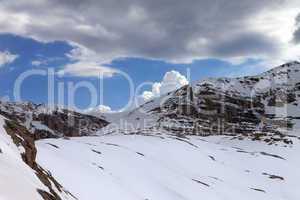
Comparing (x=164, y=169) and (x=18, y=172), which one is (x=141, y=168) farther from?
(x=18, y=172)

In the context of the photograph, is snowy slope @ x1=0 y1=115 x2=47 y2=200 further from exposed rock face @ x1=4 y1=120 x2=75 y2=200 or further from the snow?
the snow

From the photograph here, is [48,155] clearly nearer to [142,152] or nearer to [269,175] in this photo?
[142,152]

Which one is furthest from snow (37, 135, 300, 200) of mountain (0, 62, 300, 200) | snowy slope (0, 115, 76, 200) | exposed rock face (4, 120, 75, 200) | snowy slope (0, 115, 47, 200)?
snowy slope (0, 115, 47, 200)

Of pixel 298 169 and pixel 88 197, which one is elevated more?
pixel 88 197

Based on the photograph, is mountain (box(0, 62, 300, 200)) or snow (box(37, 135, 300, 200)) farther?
snow (box(37, 135, 300, 200))

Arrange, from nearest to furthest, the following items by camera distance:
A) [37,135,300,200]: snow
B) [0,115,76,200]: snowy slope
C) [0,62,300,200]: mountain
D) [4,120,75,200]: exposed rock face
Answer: [0,115,76,200]: snowy slope → [0,62,300,200]: mountain → [4,120,75,200]: exposed rock face → [37,135,300,200]: snow

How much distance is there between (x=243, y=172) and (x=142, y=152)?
17.6m

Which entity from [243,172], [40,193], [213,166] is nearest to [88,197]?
[40,193]

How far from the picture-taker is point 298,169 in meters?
83.8

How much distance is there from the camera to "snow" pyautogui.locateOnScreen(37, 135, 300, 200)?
36.0m

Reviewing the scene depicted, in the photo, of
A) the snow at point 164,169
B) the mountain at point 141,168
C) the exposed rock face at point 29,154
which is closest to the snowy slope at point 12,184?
the mountain at point 141,168

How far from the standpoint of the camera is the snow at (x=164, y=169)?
3603 cm

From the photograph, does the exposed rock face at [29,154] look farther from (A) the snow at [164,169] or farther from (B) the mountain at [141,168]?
(A) the snow at [164,169]

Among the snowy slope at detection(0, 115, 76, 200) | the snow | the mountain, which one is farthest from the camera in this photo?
the snow
